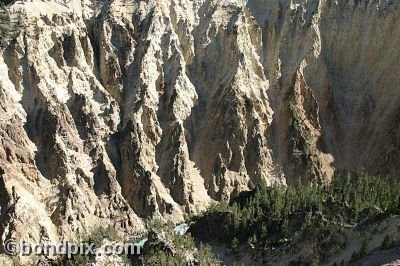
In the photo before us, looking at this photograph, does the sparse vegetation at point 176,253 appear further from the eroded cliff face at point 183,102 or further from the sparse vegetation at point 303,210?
the eroded cliff face at point 183,102

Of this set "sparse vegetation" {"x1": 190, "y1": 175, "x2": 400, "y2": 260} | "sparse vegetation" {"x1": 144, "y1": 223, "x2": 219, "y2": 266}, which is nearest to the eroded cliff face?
"sparse vegetation" {"x1": 190, "y1": 175, "x2": 400, "y2": 260}

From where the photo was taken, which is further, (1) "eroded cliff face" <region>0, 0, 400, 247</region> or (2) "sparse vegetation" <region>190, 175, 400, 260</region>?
(1) "eroded cliff face" <region>0, 0, 400, 247</region>

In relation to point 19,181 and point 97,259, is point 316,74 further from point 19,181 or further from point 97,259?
point 97,259

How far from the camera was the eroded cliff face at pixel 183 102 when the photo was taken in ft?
319

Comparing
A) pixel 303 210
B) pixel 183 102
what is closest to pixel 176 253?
pixel 303 210

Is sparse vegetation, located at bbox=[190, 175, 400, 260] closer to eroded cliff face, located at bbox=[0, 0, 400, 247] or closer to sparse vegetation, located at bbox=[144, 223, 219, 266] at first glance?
sparse vegetation, located at bbox=[144, 223, 219, 266]

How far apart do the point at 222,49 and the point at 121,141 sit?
25.2 meters

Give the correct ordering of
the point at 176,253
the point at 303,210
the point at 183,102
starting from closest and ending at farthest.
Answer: the point at 176,253, the point at 303,210, the point at 183,102

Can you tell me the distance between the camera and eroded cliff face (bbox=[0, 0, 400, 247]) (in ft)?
319

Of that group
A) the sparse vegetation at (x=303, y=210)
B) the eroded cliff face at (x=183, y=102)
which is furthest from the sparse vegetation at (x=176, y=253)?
the eroded cliff face at (x=183, y=102)

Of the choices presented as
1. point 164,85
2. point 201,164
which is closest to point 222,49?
point 164,85

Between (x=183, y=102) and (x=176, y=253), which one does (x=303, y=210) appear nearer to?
(x=176, y=253)

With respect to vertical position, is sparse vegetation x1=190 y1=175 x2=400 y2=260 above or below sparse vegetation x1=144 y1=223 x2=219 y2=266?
above

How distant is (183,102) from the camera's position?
358 feet
